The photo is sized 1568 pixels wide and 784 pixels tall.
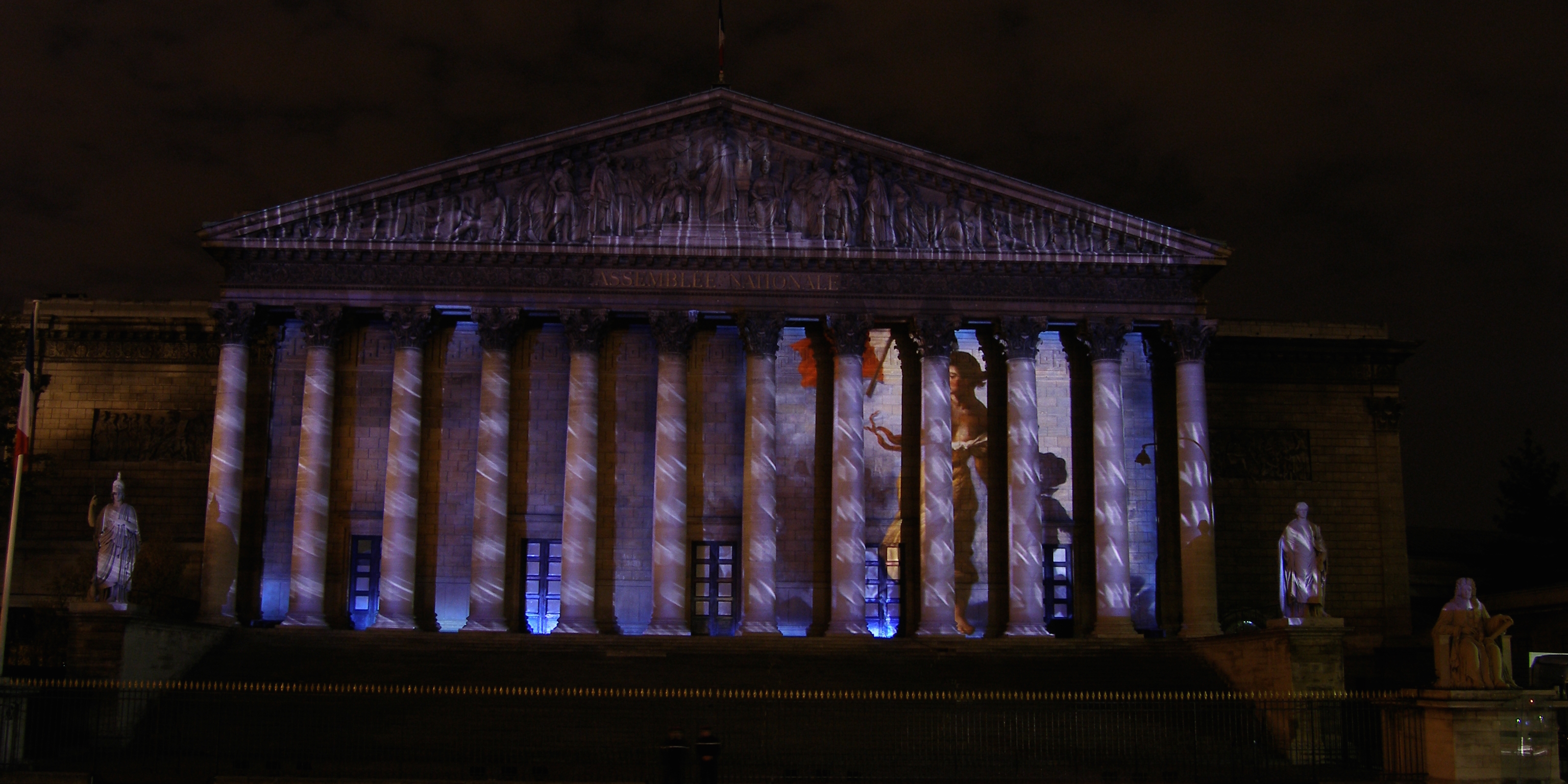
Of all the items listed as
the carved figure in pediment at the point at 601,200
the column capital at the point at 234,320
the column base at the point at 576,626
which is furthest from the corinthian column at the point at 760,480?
the column capital at the point at 234,320

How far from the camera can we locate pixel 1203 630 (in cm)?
3522

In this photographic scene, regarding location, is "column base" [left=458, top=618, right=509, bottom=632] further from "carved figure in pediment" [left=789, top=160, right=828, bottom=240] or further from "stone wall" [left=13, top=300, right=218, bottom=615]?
"carved figure in pediment" [left=789, top=160, right=828, bottom=240]

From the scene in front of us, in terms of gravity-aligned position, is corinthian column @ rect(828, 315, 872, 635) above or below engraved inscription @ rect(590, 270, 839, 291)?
below

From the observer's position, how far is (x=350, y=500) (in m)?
36.8

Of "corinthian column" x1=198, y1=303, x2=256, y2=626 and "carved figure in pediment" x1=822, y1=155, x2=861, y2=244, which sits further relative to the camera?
"carved figure in pediment" x1=822, y1=155, x2=861, y2=244

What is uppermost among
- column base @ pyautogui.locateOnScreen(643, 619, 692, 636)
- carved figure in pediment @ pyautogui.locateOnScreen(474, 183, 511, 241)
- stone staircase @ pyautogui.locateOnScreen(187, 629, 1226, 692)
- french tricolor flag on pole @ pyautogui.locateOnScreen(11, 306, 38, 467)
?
carved figure in pediment @ pyautogui.locateOnScreen(474, 183, 511, 241)

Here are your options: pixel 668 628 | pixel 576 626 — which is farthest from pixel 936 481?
pixel 576 626

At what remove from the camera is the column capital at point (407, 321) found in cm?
3566

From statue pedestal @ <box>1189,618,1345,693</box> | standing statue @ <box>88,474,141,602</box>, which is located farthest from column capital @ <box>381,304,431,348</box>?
statue pedestal @ <box>1189,618,1345,693</box>

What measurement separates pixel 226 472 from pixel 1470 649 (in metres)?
27.5

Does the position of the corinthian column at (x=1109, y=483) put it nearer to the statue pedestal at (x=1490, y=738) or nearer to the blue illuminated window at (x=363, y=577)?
the statue pedestal at (x=1490, y=738)

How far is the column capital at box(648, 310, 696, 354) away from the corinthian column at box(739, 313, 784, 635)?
4.83ft

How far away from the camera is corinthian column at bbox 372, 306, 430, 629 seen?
34.8 meters

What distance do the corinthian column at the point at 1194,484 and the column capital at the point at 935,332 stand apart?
5719 mm
